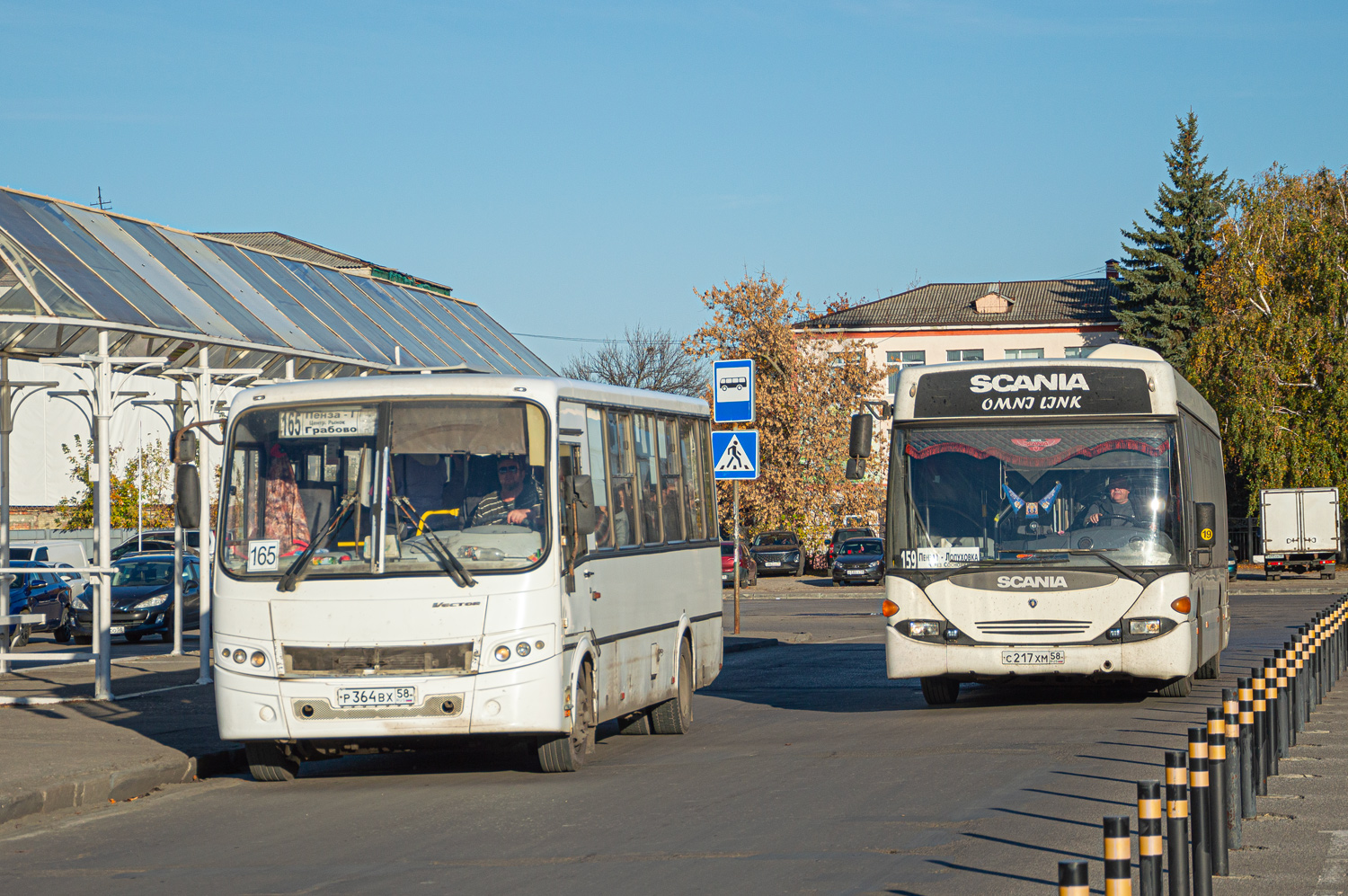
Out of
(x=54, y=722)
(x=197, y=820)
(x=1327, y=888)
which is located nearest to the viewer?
(x=1327, y=888)

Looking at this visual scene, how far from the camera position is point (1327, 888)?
7188 millimetres

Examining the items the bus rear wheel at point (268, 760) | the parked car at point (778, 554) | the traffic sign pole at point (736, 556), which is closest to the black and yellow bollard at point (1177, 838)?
the bus rear wheel at point (268, 760)

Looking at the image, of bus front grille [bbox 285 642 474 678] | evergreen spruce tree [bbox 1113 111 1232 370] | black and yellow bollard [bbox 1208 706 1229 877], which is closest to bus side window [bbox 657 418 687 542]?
bus front grille [bbox 285 642 474 678]

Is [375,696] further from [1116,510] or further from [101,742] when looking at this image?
[1116,510]

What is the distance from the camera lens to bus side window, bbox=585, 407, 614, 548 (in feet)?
40.3

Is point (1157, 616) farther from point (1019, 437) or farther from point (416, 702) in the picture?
point (416, 702)

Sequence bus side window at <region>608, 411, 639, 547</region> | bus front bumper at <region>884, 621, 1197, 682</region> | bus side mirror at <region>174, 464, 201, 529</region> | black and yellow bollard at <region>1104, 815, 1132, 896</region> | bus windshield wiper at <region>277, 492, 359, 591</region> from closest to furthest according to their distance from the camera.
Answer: black and yellow bollard at <region>1104, 815, 1132, 896</region>
bus windshield wiper at <region>277, 492, 359, 591</region>
bus side mirror at <region>174, 464, 201, 529</region>
bus side window at <region>608, 411, 639, 547</region>
bus front bumper at <region>884, 621, 1197, 682</region>

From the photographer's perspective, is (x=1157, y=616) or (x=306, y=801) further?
(x=1157, y=616)

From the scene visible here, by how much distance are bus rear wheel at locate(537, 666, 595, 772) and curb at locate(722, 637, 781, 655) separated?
13.4m

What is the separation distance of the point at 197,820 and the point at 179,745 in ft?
10.3

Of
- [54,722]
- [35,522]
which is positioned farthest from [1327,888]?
[35,522]

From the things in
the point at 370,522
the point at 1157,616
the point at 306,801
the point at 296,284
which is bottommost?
the point at 306,801

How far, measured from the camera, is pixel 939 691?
16438 mm

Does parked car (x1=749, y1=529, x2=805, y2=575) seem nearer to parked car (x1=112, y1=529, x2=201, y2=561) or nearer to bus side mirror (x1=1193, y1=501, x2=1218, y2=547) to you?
parked car (x1=112, y1=529, x2=201, y2=561)
